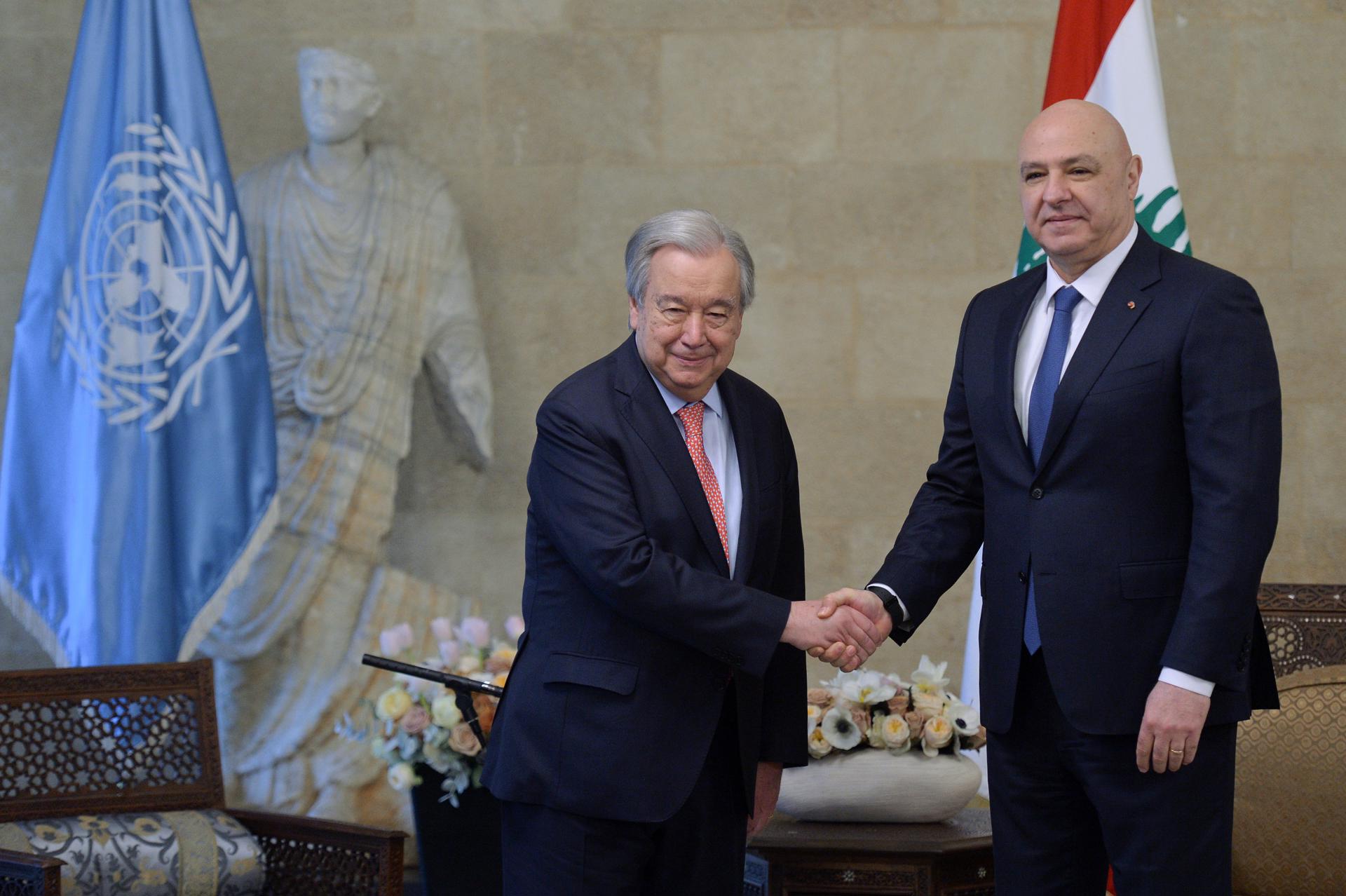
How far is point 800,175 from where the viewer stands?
5391 millimetres

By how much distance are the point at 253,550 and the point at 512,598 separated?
1.34 meters

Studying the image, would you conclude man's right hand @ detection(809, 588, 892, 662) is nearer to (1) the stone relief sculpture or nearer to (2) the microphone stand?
(2) the microphone stand

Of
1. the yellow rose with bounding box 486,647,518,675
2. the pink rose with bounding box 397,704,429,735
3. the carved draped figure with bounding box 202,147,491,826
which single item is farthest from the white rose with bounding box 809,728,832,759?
the carved draped figure with bounding box 202,147,491,826

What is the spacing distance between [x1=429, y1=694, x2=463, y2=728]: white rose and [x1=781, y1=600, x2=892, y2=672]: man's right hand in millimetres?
1258

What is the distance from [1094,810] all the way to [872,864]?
82 cm

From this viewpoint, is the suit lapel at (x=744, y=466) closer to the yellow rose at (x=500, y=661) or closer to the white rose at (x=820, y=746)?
the white rose at (x=820, y=746)

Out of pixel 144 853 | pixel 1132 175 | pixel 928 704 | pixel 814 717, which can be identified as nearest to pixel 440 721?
pixel 144 853

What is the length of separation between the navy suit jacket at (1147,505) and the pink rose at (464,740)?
1574mm

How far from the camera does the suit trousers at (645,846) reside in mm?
2184

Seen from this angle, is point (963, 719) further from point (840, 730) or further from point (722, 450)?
point (722, 450)

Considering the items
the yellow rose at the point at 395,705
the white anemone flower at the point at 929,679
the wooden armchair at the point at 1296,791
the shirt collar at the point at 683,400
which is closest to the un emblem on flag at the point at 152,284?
the yellow rose at the point at 395,705

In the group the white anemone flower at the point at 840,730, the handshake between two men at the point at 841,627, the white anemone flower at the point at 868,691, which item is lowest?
the white anemone flower at the point at 840,730

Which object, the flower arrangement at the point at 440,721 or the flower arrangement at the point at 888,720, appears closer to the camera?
the flower arrangement at the point at 888,720

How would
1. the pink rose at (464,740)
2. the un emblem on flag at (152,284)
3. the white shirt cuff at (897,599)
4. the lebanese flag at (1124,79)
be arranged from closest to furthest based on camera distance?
the white shirt cuff at (897,599) < the pink rose at (464,740) < the lebanese flag at (1124,79) < the un emblem on flag at (152,284)
